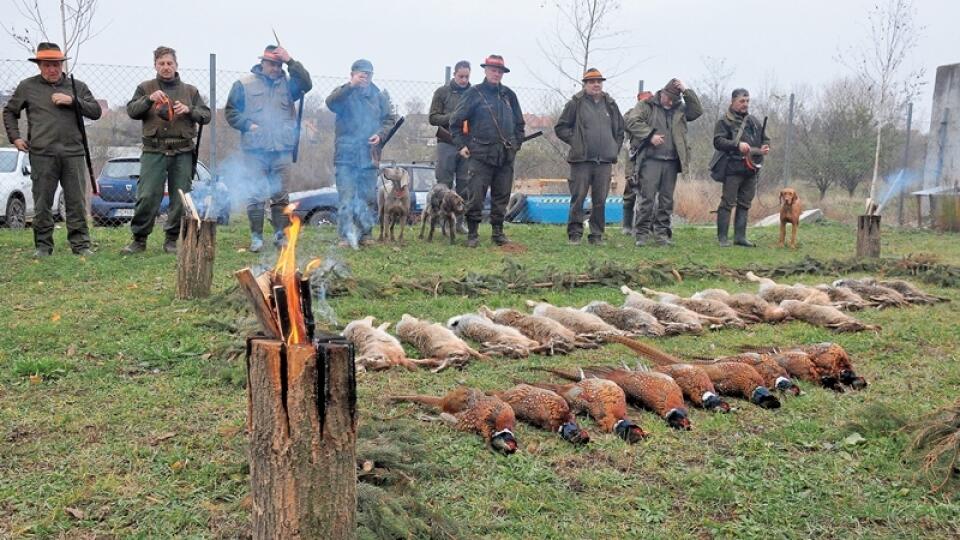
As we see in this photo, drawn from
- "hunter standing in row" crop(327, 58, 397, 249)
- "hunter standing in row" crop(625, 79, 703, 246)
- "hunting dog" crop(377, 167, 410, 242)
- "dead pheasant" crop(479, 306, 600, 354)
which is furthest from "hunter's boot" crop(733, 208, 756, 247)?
"dead pheasant" crop(479, 306, 600, 354)

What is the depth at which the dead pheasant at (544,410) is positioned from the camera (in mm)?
4242

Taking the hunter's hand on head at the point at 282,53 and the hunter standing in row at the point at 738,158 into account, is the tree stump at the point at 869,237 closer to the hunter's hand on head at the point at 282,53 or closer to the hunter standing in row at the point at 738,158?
the hunter standing in row at the point at 738,158

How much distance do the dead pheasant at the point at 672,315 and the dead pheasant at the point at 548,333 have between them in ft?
2.93

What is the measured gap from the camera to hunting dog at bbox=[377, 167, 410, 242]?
11680 mm

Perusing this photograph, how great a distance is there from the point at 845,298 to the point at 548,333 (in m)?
3.56

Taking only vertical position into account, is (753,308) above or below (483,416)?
above

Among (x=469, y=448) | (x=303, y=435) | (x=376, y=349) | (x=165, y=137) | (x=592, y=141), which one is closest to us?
(x=303, y=435)

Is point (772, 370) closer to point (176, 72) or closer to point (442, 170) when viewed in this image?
point (176, 72)

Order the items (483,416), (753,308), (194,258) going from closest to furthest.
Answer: (483,416), (194,258), (753,308)

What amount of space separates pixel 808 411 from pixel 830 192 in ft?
77.2

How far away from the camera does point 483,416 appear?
421 cm

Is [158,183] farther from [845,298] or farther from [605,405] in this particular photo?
[845,298]

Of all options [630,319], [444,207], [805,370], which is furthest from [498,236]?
[805,370]

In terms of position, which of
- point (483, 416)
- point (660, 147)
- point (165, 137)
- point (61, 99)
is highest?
point (61, 99)
